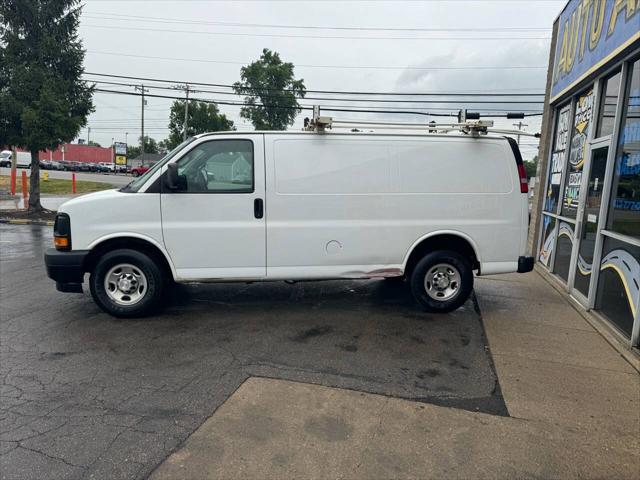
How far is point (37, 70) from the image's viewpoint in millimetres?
13883

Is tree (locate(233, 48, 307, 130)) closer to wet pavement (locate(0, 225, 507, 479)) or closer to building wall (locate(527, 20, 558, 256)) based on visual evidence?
building wall (locate(527, 20, 558, 256))

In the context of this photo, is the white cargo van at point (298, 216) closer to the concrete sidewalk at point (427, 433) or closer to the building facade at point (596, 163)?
the building facade at point (596, 163)

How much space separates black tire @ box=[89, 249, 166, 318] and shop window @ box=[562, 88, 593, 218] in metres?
6.16

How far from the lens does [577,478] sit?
8.82ft

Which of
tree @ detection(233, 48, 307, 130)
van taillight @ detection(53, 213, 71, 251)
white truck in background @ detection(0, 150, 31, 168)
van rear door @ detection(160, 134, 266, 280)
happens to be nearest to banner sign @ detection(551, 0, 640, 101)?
van rear door @ detection(160, 134, 266, 280)

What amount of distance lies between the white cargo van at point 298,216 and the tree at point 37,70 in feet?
35.8

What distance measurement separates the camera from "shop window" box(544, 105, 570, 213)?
802 cm

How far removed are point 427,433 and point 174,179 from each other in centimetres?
366

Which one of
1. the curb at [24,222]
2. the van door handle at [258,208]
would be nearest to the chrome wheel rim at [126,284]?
the van door handle at [258,208]

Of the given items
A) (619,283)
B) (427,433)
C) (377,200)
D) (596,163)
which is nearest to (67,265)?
(377,200)

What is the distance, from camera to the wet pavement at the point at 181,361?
9.74 feet

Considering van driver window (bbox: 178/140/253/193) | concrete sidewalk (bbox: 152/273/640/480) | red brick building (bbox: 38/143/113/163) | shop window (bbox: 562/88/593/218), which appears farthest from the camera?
red brick building (bbox: 38/143/113/163)

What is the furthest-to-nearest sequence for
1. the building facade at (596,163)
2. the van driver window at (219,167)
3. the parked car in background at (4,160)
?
the parked car in background at (4,160) < the van driver window at (219,167) < the building facade at (596,163)

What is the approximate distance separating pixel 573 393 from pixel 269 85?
A: 46937 millimetres
